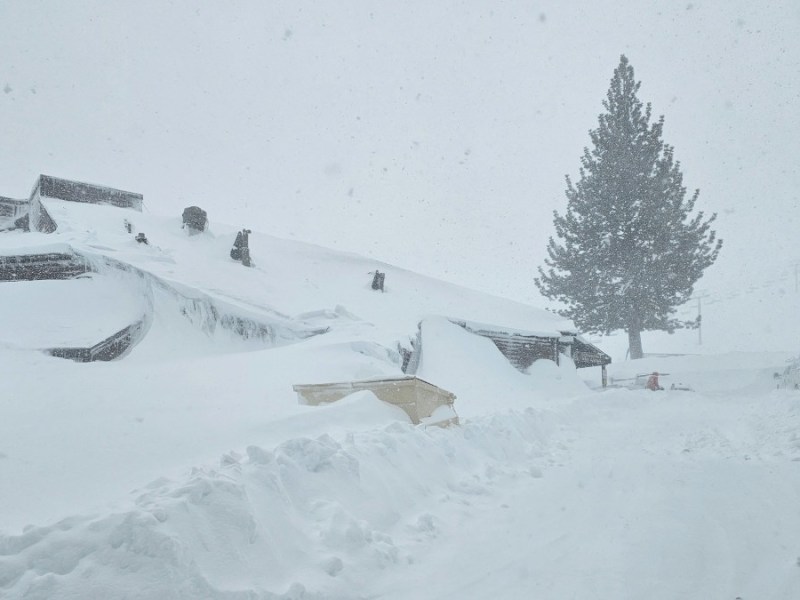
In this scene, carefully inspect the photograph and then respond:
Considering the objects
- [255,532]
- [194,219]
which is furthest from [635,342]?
[255,532]

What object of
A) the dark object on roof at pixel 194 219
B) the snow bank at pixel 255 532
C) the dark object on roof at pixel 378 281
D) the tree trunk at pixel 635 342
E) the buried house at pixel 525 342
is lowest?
the snow bank at pixel 255 532

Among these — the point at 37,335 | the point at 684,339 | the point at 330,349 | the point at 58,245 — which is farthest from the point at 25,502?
the point at 684,339

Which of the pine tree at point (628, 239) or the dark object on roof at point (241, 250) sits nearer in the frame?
the dark object on roof at point (241, 250)

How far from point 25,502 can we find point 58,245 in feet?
33.8

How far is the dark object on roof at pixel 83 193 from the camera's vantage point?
21.5 m

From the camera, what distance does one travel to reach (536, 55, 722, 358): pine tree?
1102 inches

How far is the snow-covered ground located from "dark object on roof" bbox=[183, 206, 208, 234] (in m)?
9.21

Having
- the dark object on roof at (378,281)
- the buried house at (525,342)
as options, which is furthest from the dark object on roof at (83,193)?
the buried house at (525,342)

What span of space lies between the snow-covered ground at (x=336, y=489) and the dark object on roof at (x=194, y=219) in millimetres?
9207

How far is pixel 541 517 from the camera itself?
12.4 ft

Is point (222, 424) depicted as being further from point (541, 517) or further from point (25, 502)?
point (541, 517)

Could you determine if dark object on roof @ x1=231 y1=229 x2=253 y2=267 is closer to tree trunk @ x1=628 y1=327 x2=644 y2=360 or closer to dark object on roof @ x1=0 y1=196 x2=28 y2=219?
dark object on roof @ x1=0 y1=196 x2=28 y2=219

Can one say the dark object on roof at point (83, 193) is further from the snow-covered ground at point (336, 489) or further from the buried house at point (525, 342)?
the buried house at point (525, 342)

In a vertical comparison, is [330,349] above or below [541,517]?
above
